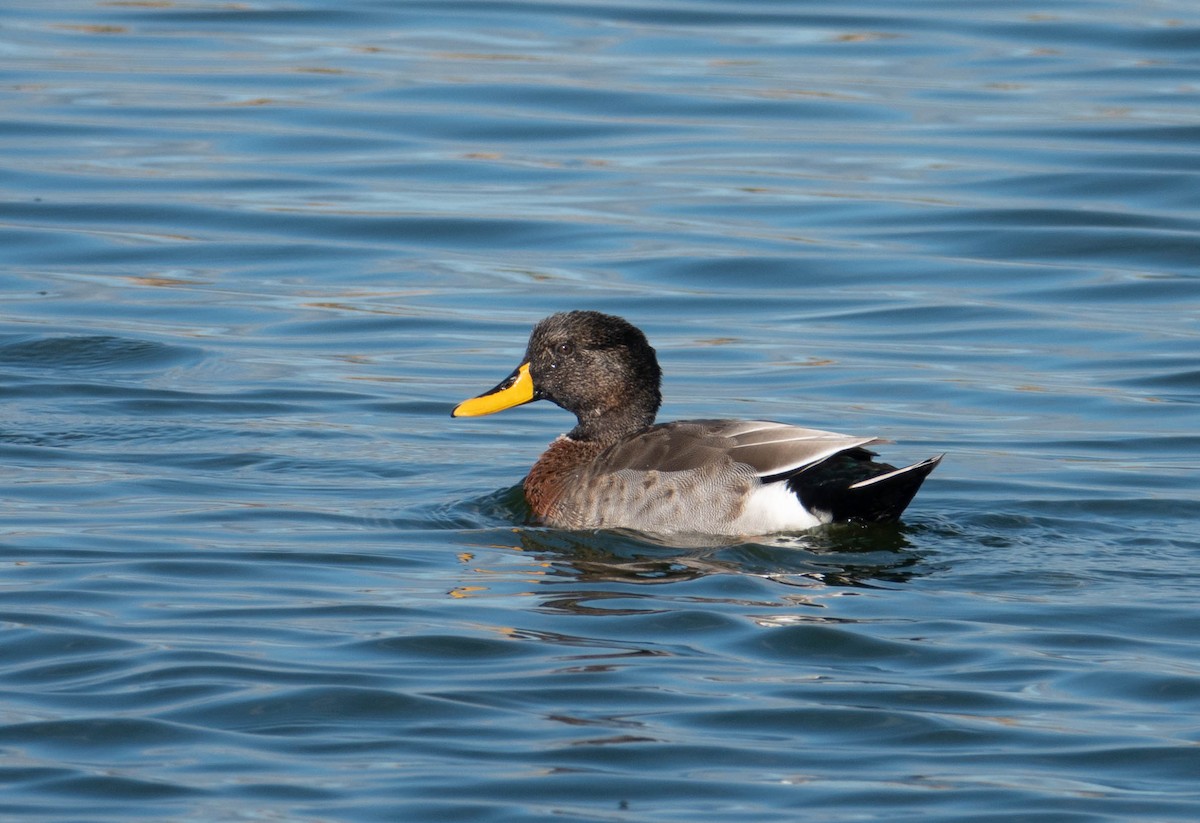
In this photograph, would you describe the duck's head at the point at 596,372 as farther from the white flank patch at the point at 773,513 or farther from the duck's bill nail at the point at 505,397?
the white flank patch at the point at 773,513

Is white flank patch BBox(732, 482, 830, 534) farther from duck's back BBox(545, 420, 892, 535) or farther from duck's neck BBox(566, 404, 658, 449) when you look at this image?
duck's neck BBox(566, 404, 658, 449)

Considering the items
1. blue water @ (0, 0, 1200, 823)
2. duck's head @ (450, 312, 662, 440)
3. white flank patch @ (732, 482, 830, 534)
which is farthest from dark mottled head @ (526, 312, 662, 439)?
white flank patch @ (732, 482, 830, 534)

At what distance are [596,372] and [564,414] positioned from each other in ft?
6.61

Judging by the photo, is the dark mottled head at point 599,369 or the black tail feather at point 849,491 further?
the dark mottled head at point 599,369

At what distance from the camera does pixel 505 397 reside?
363 inches

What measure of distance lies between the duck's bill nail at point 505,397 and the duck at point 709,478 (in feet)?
1.22

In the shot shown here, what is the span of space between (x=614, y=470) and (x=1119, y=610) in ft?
7.41

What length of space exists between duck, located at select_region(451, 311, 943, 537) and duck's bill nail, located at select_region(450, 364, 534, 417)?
0.37m

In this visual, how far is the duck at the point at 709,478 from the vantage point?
26.0ft

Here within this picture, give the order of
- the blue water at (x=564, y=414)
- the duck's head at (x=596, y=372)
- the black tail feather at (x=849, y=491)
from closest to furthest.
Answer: the blue water at (x=564, y=414)
the black tail feather at (x=849, y=491)
the duck's head at (x=596, y=372)

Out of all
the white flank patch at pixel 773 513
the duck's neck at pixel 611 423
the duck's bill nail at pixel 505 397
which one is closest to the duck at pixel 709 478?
the white flank patch at pixel 773 513

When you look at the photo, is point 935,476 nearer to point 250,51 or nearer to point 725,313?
point 725,313

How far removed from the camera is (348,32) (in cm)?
2039

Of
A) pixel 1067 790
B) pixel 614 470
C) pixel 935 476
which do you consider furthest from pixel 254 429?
pixel 1067 790
